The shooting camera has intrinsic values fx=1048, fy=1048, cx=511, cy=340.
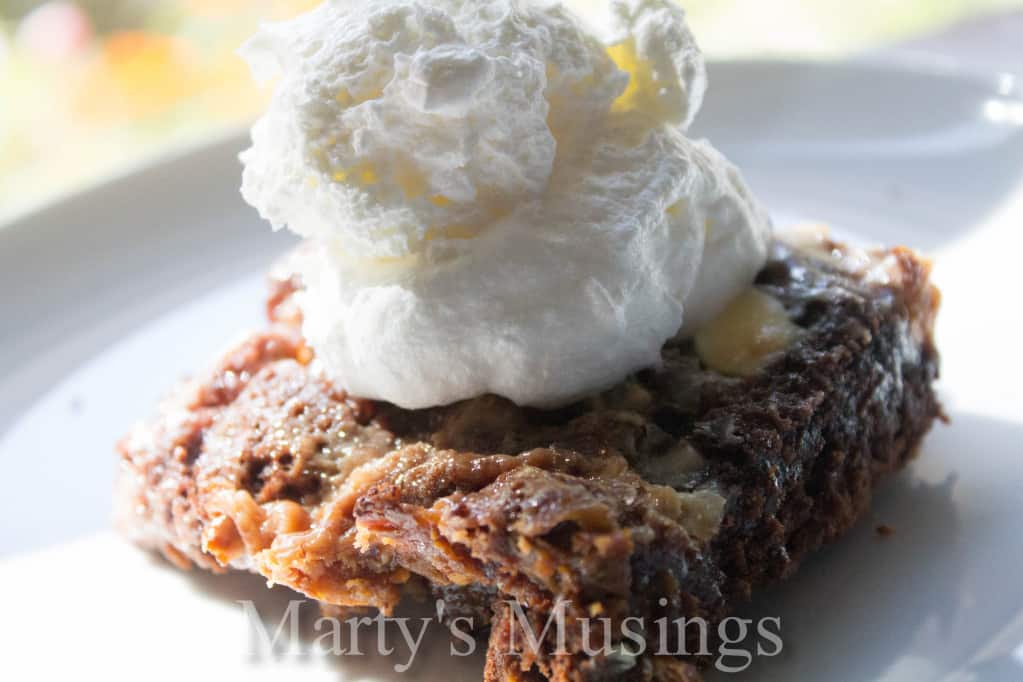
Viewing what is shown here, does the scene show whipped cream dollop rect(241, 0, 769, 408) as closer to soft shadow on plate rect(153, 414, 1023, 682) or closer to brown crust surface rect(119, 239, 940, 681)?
brown crust surface rect(119, 239, 940, 681)

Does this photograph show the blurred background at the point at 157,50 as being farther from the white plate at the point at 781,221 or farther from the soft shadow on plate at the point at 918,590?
the soft shadow on plate at the point at 918,590

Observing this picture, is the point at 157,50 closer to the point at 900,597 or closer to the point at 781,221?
the point at 781,221

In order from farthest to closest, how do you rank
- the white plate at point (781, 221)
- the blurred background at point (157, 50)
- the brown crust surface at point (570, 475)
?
the blurred background at point (157, 50)
the white plate at point (781, 221)
the brown crust surface at point (570, 475)

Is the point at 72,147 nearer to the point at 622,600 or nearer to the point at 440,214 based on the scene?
the point at 440,214

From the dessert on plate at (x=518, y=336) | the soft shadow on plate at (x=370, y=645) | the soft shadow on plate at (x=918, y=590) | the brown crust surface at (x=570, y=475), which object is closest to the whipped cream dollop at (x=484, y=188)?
the dessert on plate at (x=518, y=336)

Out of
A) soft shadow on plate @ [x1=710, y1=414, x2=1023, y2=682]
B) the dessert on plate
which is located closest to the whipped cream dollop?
the dessert on plate

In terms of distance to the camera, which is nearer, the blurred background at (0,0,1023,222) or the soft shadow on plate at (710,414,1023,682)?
the soft shadow on plate at (710,414,1023,682)
